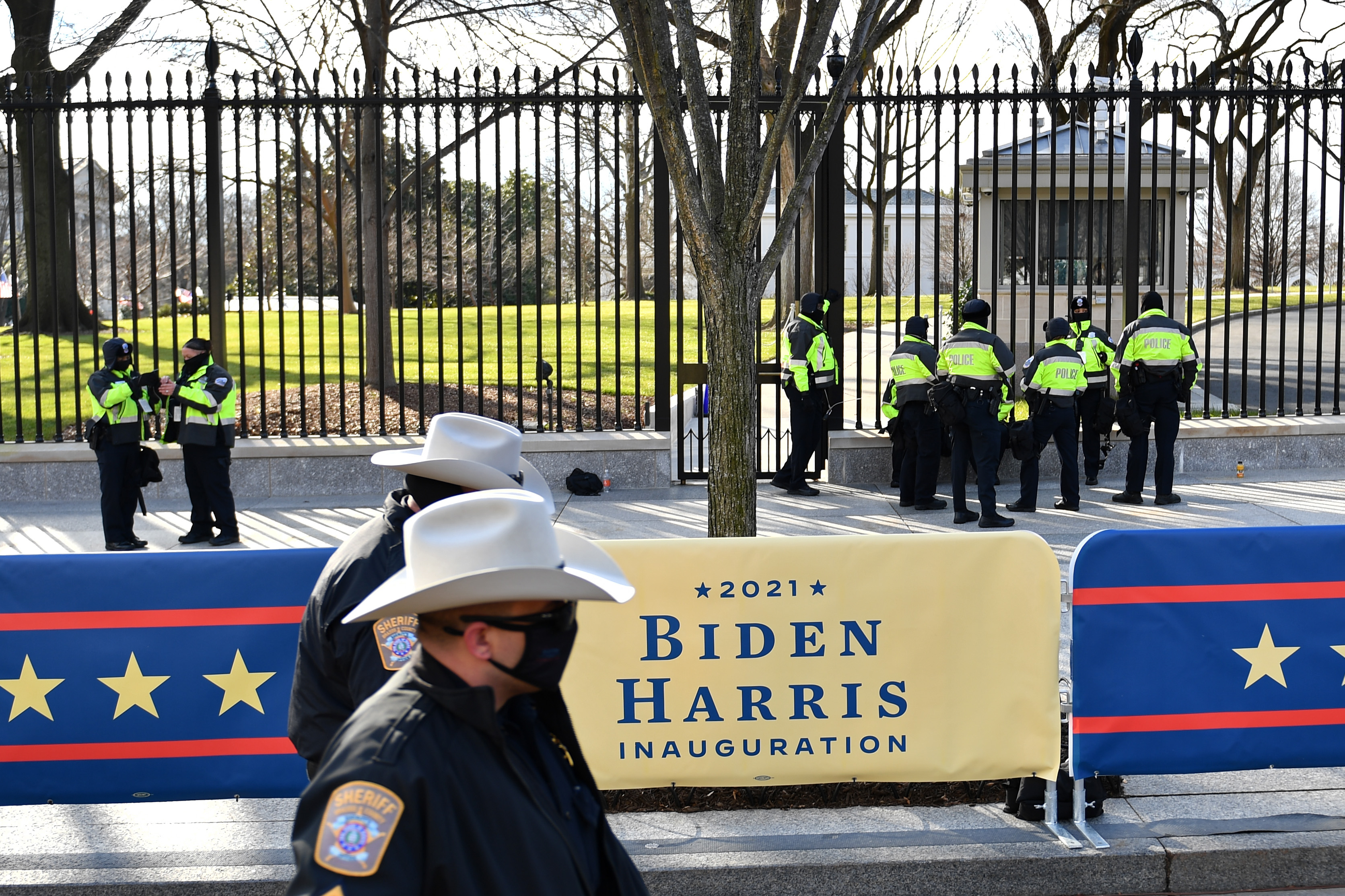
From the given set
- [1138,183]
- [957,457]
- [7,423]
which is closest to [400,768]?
[957,457]

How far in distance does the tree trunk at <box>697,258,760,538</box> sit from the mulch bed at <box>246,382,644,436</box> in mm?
6889

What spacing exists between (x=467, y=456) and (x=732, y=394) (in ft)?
10.2

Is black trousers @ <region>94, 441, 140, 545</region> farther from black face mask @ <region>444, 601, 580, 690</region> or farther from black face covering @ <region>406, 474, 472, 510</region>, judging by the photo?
black face mask @ <region>444, 601, 580, 690</region>

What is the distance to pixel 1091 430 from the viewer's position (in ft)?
39.8

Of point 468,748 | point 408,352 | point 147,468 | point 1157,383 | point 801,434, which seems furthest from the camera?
point 408,352

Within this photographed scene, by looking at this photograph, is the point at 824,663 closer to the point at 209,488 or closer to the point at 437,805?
the point at 437,805

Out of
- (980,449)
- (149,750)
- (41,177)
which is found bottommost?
(149,750)

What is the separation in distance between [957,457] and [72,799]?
7.75 meters

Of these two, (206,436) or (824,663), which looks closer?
(824,663)

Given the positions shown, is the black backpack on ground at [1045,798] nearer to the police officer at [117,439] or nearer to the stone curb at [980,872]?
the stone curb at [980,872]

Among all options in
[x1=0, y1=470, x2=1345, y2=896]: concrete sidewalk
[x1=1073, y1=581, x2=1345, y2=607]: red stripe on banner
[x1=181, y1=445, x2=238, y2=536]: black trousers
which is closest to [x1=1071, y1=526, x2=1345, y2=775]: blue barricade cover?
[x1=1073, y1=581, x2=1345, y2=607]: red stripe on banner

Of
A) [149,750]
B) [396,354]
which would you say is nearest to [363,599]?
[149,750]

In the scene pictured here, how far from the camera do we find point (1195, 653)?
480 cm

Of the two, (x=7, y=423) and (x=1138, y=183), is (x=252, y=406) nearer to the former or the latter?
(x=7, y=423)
